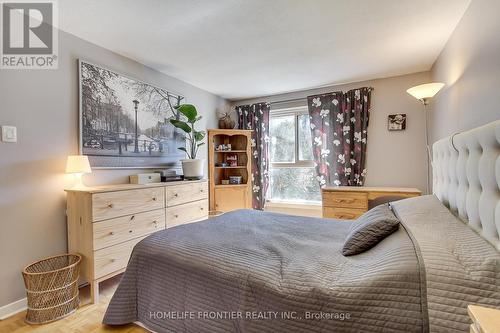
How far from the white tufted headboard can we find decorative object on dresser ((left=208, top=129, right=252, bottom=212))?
8.77 ft

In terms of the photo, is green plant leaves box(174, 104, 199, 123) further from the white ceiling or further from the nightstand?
the nightstand

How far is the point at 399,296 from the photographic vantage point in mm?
815

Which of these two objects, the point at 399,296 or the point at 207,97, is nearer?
the point at 399,296

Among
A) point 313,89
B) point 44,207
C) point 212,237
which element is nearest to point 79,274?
point 44,207

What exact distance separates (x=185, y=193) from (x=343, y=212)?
190cm

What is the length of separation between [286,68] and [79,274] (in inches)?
115

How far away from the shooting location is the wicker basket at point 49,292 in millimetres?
1706

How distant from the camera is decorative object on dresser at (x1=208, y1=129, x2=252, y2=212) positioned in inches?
148

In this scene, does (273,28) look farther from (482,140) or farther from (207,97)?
(207,97)

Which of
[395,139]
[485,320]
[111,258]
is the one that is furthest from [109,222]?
[395,139]

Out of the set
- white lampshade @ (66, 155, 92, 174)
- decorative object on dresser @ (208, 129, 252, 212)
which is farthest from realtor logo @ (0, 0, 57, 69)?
decorative object on dresser @ (208, 129, 252, 212)

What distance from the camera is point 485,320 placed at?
21.4 inches

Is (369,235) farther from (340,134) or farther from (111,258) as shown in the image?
(340,134)

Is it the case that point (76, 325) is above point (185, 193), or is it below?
below
